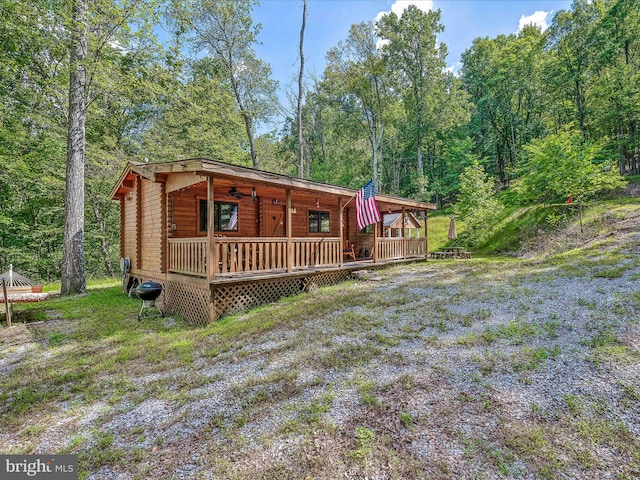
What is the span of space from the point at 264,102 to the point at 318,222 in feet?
35.3

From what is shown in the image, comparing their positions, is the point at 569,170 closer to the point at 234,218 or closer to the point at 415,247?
the point at 415,247

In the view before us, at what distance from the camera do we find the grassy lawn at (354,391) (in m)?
2.25

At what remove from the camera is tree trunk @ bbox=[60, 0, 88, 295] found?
31.5 ft

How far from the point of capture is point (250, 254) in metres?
7.97

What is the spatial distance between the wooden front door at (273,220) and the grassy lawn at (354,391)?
4.64 metres

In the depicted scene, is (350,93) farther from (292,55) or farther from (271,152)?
(271,152)

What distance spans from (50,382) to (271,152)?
2725 cm

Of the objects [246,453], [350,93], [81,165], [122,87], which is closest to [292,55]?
[350,93]

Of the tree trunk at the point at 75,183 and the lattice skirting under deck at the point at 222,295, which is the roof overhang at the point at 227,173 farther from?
the lattice skirting under deck at the point at 222,295

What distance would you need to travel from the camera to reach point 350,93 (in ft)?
75.8

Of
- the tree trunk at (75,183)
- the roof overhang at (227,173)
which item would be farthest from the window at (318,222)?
the tree trunk at (75,183)

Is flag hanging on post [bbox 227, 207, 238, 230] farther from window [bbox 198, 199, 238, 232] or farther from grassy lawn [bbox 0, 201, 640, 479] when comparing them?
grassy lawn [bbox 0, 201, 640, 479]

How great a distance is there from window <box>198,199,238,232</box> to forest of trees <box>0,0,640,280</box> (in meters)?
5.38

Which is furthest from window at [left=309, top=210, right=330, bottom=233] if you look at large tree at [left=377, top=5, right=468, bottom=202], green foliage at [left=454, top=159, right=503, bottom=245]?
large tree at [left=377, top=5, right=468, bottom=202]
